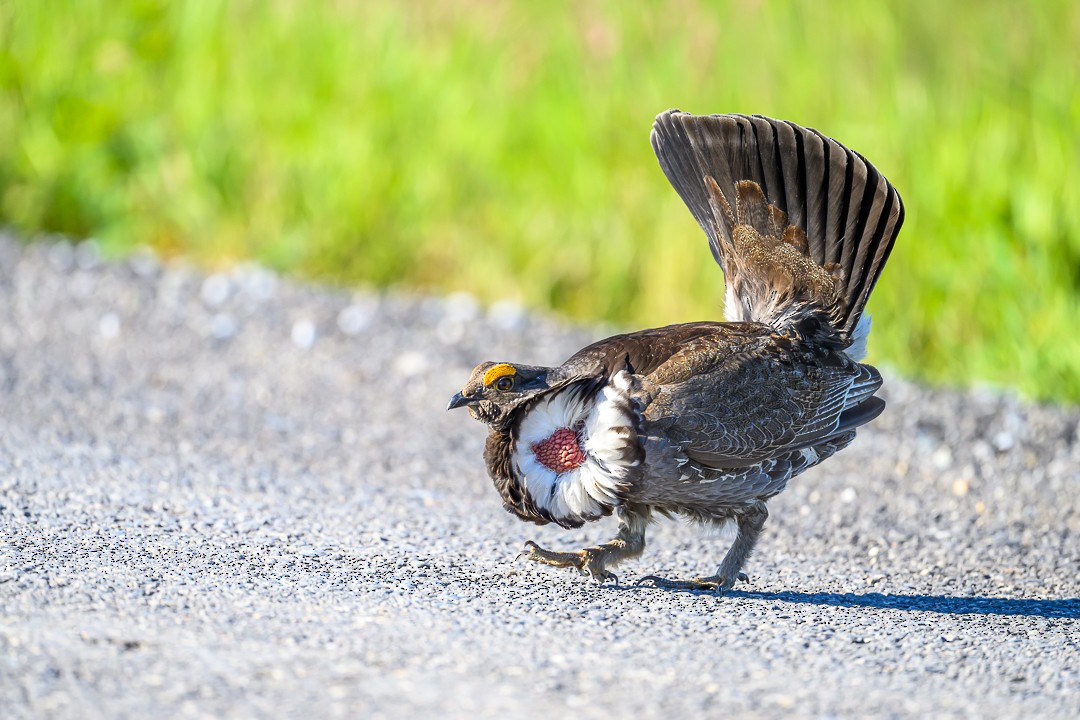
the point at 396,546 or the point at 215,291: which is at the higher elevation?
the point at 215,291

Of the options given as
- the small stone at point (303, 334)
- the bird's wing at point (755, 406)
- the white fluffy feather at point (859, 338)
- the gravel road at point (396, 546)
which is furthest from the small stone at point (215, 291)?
the bird's wing at point (755, 406)

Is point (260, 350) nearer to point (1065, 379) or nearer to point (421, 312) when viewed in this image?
point (421, 312)

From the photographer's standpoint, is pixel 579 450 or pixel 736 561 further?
pixel 736 561

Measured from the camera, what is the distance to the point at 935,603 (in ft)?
15.4

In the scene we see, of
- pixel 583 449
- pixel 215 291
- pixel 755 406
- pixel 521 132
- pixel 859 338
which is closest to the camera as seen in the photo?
pixel 583 449

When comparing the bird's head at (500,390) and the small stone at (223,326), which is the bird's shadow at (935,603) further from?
the small stone at (223,326)

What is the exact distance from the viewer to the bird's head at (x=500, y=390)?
4.73 metres

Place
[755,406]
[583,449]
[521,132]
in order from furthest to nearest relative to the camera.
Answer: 1. [521,132]
2. [755,406]
3. [583,449]

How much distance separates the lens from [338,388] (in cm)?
722

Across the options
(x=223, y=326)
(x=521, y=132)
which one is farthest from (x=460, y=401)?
(x=521, y=132)

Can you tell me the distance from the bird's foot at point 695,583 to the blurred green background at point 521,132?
315 centimetres

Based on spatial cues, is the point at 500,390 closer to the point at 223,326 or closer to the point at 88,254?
the point at 223,326

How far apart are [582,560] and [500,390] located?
605 millimetres

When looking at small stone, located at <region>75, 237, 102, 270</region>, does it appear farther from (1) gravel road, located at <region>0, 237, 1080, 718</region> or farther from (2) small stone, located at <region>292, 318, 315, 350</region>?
(2) small stone, located at <region>292, 318, 315, 350</region>
